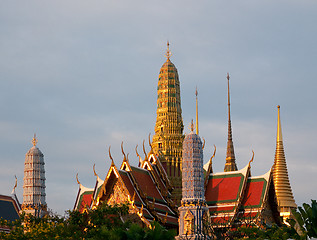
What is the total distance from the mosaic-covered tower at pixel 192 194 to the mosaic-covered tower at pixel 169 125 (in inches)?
255

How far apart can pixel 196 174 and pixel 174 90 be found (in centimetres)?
Answer: 1048

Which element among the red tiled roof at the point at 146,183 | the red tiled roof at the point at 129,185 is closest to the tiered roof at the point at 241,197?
the red tiled roof at the point at 146,183

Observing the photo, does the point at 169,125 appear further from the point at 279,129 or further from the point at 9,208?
the point at 279,129

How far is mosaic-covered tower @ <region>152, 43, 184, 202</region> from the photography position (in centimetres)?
5159

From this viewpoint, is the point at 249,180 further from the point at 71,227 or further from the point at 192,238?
the point at 71,227

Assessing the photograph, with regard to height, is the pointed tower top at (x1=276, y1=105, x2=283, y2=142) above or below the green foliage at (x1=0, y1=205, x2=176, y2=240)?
above

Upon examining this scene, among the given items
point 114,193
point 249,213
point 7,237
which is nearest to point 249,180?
point 249,213

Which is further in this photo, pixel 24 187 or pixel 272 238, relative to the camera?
pixel 24 187

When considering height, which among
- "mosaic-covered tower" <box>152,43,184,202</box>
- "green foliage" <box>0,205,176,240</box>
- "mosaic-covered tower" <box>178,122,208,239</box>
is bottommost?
"green foliage" <box>0,205,176,240</box>

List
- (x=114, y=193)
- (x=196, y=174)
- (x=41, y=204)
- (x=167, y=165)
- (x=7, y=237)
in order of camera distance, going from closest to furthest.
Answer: (x=7, y=237) → (x=41, y=204) → (x=196, y=174) → (x=114, y=193) → (x=167, y=165)

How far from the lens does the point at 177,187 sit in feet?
167

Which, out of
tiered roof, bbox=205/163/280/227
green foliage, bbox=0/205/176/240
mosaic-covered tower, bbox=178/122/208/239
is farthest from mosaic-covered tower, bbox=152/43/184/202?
green foliage, bbox=0/205/176/240

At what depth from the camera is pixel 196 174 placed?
144ft

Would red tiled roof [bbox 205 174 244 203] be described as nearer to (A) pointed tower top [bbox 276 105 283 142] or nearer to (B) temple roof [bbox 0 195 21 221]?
(B) temple roof [bbox 0 195 21 221]
